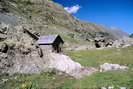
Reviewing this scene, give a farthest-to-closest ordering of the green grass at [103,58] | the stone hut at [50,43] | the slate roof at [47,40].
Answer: the slate roof at [47,40] → the stone hut at [50,43] → the green grass at [103,58]

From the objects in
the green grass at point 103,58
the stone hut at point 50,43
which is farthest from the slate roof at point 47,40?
the green grass at point 103,58

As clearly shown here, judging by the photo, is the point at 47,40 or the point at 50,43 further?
the point at 47,40

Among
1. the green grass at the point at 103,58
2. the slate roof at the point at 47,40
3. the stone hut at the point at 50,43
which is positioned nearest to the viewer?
the green grass at the point at 103,58

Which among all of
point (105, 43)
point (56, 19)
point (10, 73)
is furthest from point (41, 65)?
point (56, 19)

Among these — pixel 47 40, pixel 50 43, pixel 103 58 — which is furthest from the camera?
pixel 47 40

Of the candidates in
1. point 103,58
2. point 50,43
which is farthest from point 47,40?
point 103,58

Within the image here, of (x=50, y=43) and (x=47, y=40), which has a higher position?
(x=47, y=40)

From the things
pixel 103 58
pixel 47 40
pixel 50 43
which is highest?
pixel 47 40

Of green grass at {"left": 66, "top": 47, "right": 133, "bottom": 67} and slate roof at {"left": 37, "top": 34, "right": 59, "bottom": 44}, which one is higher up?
slate roof at {"left": 37, "top": 34, "right": 59, "bottom": 44}

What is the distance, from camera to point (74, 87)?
1955cm

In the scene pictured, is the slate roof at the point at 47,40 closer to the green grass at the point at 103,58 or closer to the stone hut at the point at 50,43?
the stone hut at the point at 50,43

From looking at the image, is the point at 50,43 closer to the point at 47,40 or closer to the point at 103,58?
the point at 47,40

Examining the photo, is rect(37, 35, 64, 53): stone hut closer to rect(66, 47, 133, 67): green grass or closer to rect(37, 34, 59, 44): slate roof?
rect(37, 34, 59, 44): slate roof

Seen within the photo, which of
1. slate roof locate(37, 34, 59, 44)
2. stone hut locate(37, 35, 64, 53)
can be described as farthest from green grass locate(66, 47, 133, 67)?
slate roof locate(37, 34, 59, 44)
